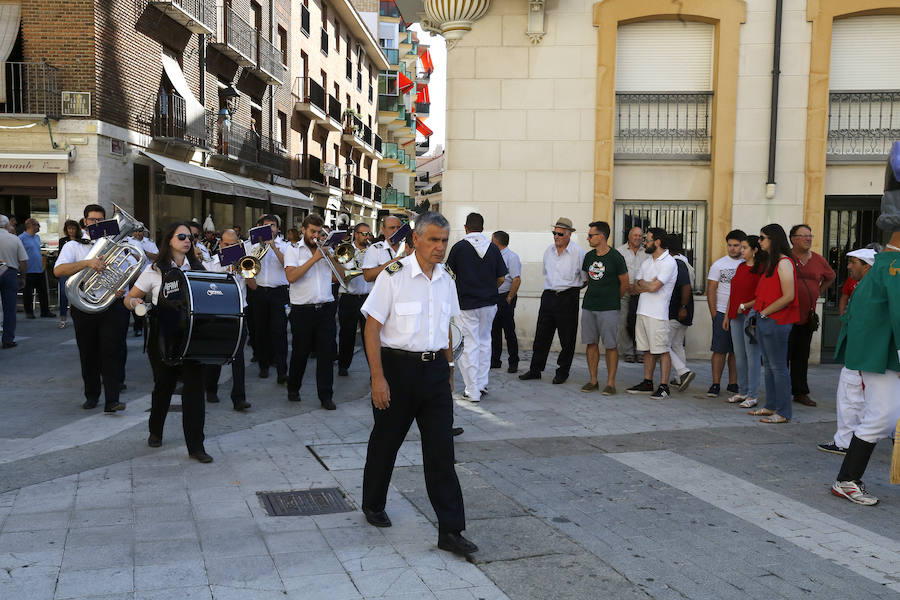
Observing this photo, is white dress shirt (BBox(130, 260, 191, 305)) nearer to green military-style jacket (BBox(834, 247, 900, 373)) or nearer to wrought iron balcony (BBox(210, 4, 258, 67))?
green military-style jacket (BBox(834, 247, 900, 373))

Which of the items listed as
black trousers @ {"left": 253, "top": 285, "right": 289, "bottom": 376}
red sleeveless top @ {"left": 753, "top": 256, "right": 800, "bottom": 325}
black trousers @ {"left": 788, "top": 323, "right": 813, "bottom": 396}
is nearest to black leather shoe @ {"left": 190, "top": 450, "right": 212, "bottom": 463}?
black trousers @ {"left": 253, "top": 285, "right": 289, "bottom": 376}

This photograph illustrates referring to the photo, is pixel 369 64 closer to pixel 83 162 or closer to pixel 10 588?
pixel 83 162

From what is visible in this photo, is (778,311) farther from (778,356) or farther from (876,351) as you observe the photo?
(876,351)

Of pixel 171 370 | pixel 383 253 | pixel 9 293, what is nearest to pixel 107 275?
pixel 171 370

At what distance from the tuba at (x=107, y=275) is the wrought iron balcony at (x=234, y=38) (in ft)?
60.2

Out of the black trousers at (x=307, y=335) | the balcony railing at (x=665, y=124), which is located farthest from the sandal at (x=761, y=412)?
the balcony railing at (x=665, y=124)

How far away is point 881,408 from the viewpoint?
4.91 metres

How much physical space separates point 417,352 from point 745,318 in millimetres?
5032

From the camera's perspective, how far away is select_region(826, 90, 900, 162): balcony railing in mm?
11422

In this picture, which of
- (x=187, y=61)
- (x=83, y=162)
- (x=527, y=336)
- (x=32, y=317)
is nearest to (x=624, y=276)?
(x=527, y=336)

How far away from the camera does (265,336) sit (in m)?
9.40

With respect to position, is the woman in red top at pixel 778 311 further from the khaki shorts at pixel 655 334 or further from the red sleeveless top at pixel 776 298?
the khaki shorts at pixel 655 334

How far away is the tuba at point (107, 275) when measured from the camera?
281 inches

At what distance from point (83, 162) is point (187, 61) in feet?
21.6
